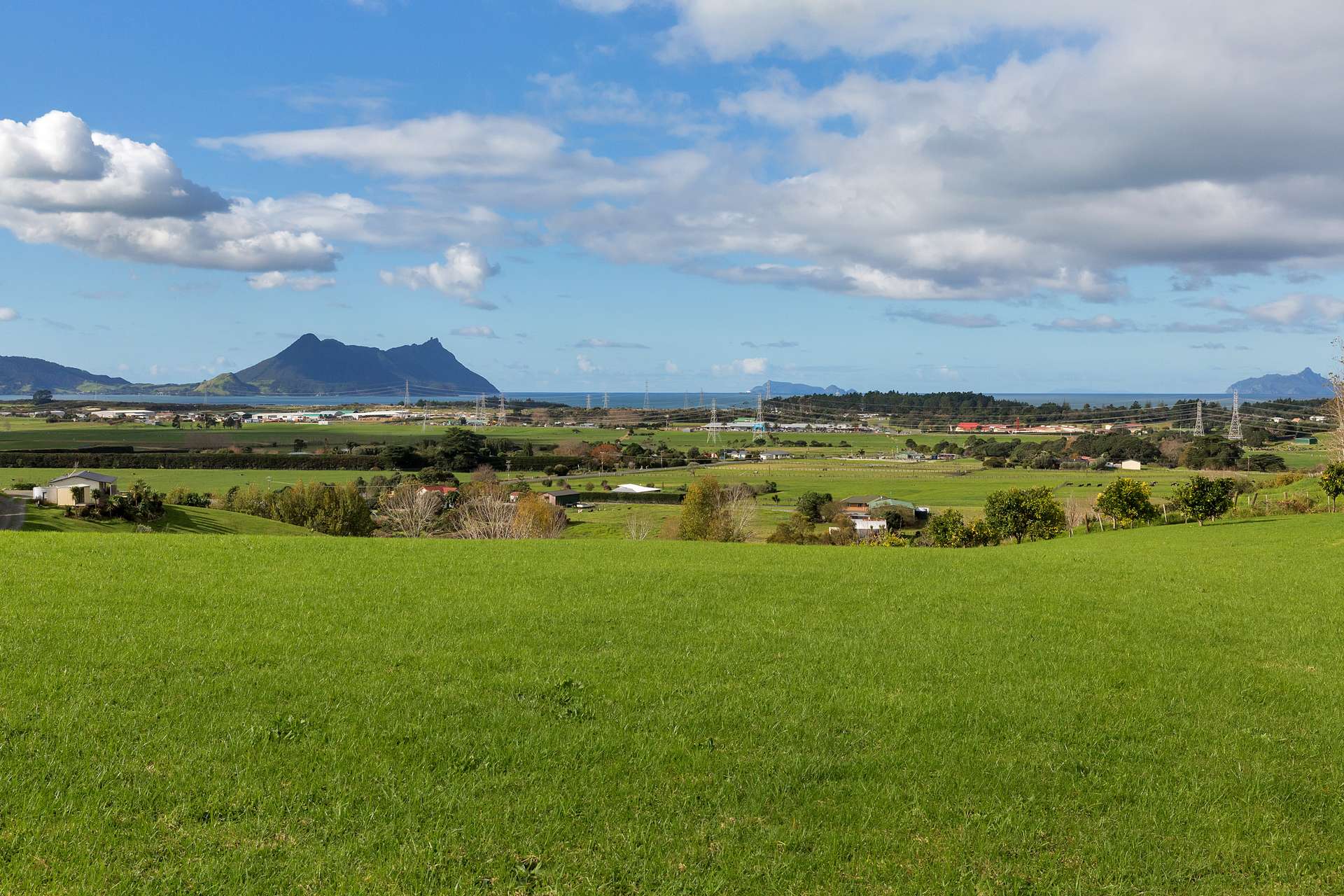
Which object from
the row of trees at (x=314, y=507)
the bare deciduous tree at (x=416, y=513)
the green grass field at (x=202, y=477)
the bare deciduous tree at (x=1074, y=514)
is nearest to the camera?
the bare deciduous tree at (x=1074, y=514)

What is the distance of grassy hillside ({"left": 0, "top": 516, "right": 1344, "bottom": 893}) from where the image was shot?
6.31 m

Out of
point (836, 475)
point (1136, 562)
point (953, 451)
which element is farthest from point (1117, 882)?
point (953, 451)

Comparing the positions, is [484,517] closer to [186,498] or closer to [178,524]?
[178,524]

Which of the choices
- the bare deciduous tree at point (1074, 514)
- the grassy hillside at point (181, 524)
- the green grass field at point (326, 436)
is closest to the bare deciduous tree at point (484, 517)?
the grassy hillside at point (181, 524)

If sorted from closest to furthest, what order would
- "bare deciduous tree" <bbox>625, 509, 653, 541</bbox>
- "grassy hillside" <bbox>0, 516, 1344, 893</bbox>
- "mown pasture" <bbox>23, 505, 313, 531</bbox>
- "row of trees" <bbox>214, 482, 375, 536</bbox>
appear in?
"grassy hillside" <bbox>0, 516, 1344, 893</bbox> < "mown pasture" <bbox>23, 505, 313, 531</bbox> < "bare deciduous tree" <bbox>625, 509, 653, 541</bbox> < "row of trees" <bbox>214, 482, 375, 536</bbox>

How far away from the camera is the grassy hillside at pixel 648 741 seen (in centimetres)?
631

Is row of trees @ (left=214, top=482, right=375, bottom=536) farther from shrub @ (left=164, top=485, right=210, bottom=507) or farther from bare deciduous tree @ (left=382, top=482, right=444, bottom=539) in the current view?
bare deciduous tree @ (left=382, top=482, right=444, bottom=539)

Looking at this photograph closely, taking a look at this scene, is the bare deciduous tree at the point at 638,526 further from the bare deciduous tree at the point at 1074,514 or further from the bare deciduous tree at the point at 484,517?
the bare deciduous tree at the point at 1074,514

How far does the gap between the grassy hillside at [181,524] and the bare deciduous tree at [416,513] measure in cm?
1036

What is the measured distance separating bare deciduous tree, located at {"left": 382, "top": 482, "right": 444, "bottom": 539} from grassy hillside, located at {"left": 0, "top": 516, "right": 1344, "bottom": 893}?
4493 cm

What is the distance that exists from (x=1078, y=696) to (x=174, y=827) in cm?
894

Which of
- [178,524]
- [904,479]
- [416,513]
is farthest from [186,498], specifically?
[904,479]

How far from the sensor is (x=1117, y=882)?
6.32 m

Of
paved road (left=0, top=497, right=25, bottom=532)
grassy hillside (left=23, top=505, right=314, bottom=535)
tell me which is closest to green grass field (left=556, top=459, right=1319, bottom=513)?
grassy hillside (left=23, top=505, right=314, bottom=535)
